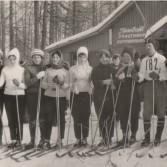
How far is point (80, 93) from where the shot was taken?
549cm

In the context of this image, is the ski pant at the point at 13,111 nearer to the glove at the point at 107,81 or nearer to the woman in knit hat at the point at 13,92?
the woman in knit hat at the point at 13,92

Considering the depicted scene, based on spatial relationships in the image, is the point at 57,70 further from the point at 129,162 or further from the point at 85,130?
the point at 129,162

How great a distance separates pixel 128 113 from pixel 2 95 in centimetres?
202

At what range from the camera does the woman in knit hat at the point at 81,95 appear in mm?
5488

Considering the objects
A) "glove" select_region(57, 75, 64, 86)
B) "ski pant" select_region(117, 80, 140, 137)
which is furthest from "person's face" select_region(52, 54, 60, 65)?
"ski pant" select_region(117, 80, 140, 137)

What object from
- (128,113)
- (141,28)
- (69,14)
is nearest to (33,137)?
(128,113)

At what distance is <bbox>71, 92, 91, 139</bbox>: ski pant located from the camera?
5.50m

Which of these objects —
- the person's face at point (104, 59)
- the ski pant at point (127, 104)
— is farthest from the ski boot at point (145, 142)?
the person's face at point (104, 59)

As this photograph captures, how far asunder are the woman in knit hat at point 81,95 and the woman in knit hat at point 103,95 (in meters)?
0.15

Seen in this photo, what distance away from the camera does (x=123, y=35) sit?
14703 millimetres

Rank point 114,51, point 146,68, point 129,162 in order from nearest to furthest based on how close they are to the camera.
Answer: point 129,162, point 146,68, point 114,51

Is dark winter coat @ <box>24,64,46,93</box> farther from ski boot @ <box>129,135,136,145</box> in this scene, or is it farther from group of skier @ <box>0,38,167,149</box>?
ski boot @ <box>129,135,136,145</box>

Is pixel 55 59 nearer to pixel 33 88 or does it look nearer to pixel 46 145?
pixel 33 88

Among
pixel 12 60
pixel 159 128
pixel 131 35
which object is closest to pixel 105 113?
pixel 159 128
